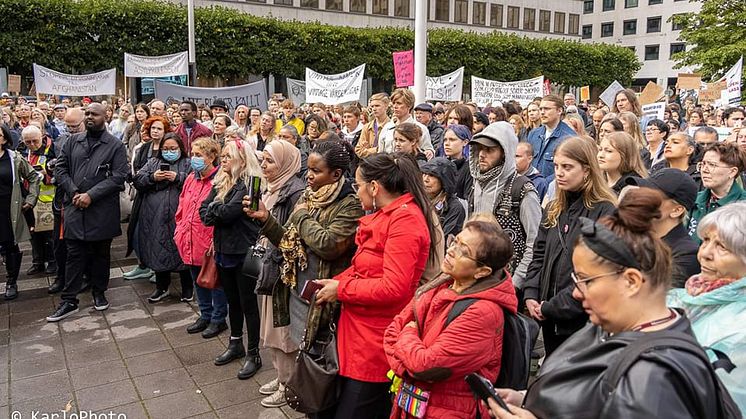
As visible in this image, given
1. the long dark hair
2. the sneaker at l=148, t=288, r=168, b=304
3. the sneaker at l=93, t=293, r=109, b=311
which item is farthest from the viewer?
the sneaker at l=148, t=288, r=168, b=304

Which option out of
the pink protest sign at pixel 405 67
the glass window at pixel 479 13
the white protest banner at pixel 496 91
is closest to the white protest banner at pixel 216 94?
the pink protest sign at pixel 405 67

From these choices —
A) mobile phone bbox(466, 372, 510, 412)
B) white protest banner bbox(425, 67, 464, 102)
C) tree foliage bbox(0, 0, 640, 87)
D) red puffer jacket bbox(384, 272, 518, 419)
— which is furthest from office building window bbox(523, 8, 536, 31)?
mobile phone bbox(466, 372, 510, 412)

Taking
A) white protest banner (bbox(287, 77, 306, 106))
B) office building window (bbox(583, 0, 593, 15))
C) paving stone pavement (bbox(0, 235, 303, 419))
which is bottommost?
paving stone pavement (bbox(0, 235, 303, 419))

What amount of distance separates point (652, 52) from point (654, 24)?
2971mm

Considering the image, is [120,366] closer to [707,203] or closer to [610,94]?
[707,203]

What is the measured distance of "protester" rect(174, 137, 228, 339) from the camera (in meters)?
5.69

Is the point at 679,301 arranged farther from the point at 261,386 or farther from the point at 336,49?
the point at 336,49

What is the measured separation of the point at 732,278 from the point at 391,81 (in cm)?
3679

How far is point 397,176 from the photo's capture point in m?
3.31

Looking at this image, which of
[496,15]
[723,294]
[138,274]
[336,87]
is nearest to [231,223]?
[138,274]

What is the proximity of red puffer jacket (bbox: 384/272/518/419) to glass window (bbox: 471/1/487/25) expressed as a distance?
49045 millimetres

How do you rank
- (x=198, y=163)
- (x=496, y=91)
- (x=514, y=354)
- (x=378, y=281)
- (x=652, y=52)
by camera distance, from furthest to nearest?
(x=652, y=52), (x=496, y=91), (x=198, y=163), (x=378, y=281), (x=514, y=354)

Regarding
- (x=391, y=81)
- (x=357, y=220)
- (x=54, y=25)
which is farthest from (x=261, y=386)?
(x=391, y=81)

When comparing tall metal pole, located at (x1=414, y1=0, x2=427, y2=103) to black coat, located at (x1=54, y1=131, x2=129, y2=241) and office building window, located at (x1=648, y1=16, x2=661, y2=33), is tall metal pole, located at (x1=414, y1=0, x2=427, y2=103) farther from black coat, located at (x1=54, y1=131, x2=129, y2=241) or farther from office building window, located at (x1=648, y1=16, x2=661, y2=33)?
office building window, located at (x1=648, y1=16, x2=661, y2=33)
